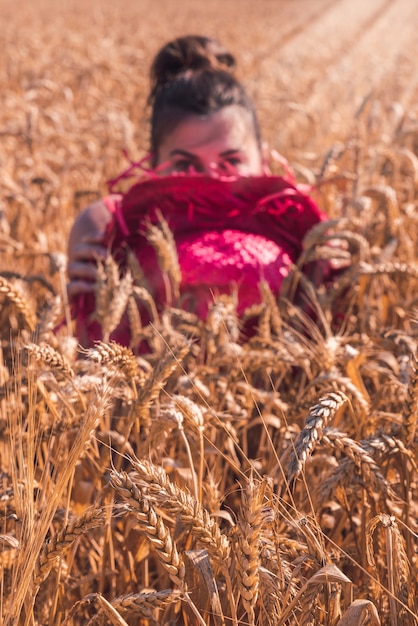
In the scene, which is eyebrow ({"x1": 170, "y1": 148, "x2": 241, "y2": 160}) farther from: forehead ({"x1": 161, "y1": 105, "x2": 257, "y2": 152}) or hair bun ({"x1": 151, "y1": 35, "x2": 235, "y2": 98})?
hair bun ({"x1": 151, "y1": 35, "x2": 235, "y2": 98})

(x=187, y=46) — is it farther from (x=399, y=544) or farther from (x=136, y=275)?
(x=399, y=544)

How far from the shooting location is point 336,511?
1094 millimetres

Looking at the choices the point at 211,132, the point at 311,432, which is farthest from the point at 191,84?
the point at 311,432

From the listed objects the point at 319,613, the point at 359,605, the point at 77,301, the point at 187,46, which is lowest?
the point at 77,301

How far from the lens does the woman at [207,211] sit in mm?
1797

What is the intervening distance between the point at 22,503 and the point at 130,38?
10.7 m

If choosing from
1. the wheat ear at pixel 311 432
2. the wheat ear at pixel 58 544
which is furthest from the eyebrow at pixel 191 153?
the wheat ear at pixel 58 544

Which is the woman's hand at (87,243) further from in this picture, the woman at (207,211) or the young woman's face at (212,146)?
the young woman's face at (212,146)

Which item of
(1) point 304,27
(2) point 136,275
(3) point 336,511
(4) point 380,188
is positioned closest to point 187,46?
(4) point 380,188

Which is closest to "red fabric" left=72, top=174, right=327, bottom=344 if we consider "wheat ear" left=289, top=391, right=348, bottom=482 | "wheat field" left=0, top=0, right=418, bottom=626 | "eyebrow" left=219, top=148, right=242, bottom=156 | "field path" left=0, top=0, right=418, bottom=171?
"wheat field" left=0, top=0, right=418, bottom=626

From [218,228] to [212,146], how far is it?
0.96ft

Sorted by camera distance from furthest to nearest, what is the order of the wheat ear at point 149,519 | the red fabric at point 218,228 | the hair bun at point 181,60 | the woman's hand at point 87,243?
the hair bun at point 181,60
the woman's hand at point 87,243
the red fabric at point 218,228
the wheat ear at point 149,519

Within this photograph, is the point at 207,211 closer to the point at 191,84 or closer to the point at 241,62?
the point at 191,84

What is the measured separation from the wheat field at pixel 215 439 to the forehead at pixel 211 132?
0.28 metres
